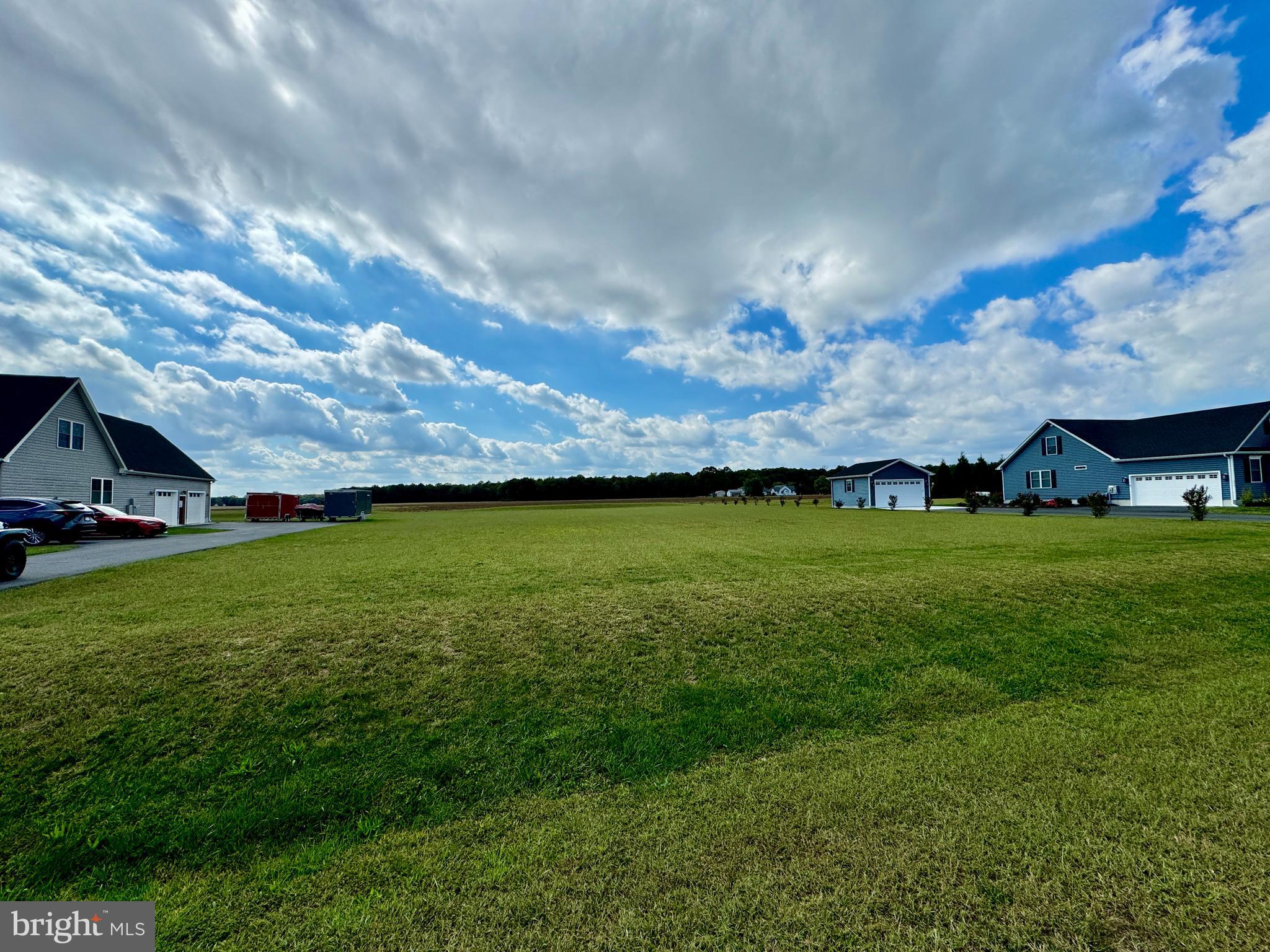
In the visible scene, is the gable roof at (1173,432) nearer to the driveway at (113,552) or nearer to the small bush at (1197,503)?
the small bush at (1197,503)

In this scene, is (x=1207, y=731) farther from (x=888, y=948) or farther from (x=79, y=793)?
(x=79, y=793)

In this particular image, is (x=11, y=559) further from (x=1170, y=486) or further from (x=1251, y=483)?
(x=1251, y=483)

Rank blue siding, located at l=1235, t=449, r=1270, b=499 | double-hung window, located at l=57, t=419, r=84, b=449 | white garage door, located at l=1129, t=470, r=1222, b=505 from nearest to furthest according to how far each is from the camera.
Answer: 1. double-hung window, located at l=57, t=419, r=84, b=449
2. blue siding, located at l=1235, t=449, r=1270, b=499
3. white garage door, located at l=1129, t=470, r=1222, b=505

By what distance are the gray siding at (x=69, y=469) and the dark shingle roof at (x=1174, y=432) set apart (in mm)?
63507

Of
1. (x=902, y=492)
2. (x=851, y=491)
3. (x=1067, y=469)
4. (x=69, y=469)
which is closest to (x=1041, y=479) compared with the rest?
(x=1067, y=469)

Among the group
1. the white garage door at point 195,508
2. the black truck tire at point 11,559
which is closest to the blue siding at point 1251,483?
the black truck tire at point 11,559

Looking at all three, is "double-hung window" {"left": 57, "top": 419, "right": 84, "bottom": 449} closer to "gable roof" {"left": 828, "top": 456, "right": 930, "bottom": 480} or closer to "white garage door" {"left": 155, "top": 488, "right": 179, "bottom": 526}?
"white garage door" {"left": 155, "top": 488, "right": 179, "bottom": 526}

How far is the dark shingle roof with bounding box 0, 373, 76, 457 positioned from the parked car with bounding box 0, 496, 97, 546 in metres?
5.41

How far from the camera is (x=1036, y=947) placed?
282 centimetres

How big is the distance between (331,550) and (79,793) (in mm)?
13788

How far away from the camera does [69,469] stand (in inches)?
1032

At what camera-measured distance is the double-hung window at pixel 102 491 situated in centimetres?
2775

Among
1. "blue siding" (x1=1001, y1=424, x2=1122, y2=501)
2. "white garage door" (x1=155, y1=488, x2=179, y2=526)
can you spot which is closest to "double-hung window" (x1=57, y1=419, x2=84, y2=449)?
"white garage door" (x1=155, y1=488, x2=179, y2=526)

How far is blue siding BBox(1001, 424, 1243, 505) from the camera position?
32.2m
